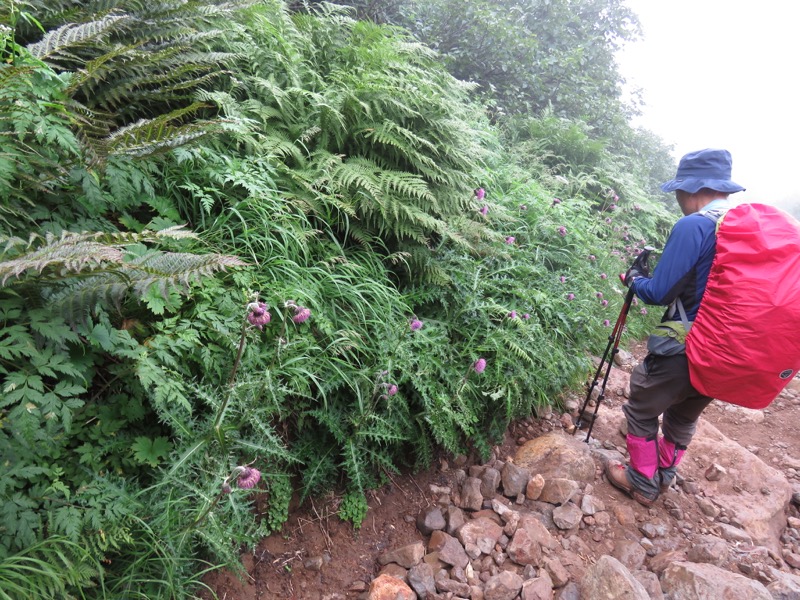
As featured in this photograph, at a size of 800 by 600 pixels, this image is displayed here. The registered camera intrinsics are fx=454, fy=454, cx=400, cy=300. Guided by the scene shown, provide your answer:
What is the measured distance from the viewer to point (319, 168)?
9.95 ft

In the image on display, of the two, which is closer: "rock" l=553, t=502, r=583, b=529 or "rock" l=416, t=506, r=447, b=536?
"rock" l=416, t=506, r=447, b=536

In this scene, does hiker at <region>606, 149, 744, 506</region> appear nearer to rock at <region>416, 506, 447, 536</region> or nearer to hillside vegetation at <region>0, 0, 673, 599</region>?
hillside vegetation at <region>0, 0, 673, 599</region>

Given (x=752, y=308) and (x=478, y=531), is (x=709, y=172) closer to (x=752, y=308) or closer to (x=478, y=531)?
(x=752, y=308)

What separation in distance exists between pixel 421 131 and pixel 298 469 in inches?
101

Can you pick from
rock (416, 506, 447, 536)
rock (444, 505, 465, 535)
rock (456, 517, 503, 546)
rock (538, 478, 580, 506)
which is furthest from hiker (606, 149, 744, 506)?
rock (416, 506, 447, 536)

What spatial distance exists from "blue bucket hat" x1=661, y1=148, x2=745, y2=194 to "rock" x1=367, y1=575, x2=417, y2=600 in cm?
290

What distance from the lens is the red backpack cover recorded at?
96.6 inches

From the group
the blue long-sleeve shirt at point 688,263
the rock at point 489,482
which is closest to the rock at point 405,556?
the rock at point 489,482

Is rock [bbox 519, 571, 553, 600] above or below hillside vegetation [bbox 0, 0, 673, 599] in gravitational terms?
below

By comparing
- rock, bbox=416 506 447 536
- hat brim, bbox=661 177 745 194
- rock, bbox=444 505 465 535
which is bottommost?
rock, bbox=416 506 447 536

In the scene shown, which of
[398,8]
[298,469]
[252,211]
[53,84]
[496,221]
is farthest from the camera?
[398,8]

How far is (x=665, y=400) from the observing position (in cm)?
305

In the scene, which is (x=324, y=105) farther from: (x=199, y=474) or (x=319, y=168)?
(x=199, y=474)

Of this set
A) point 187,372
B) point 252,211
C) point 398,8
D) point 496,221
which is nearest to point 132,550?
point 187,372
